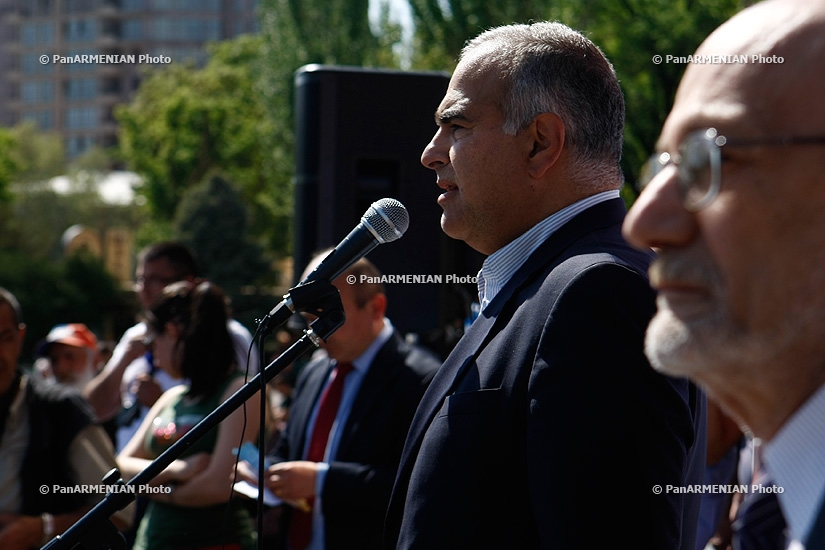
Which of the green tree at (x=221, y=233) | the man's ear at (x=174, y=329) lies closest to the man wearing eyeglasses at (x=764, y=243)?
the man's ear at (x=174, y=329)

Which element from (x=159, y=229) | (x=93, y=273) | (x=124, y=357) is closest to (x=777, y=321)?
(x=124, y=357)

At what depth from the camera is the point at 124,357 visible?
579 cm

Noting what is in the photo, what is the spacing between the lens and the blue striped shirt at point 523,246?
7.49ft

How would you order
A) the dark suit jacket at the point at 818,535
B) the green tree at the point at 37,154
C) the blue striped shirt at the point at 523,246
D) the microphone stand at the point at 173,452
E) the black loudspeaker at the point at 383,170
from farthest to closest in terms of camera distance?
1. the green tree at the point at 37,154
2. the black loudspeaker at the point at 383,170
3. the blue striped shirt at the point at 523,246
4. the microphone stand at the point at 173,452
5. the dark suit jacket at the point at 818,535

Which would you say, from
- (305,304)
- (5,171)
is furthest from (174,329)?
(5,171)

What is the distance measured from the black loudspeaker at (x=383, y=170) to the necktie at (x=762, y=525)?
275cm

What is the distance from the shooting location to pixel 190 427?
410 centimetres

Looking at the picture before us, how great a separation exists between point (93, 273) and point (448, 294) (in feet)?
108

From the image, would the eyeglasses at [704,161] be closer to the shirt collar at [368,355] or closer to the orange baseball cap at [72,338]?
the shirt collar at [368,355]

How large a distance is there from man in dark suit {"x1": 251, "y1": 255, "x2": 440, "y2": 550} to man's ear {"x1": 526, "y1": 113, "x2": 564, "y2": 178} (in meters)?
1.61

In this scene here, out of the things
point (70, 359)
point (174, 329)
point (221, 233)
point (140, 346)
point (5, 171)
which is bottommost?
point (70, 359)

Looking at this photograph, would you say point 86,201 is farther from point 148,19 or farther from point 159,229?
point 148,19

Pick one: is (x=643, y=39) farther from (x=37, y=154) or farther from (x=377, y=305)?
(x=37, y=154)

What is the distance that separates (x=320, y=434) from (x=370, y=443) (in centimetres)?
27
